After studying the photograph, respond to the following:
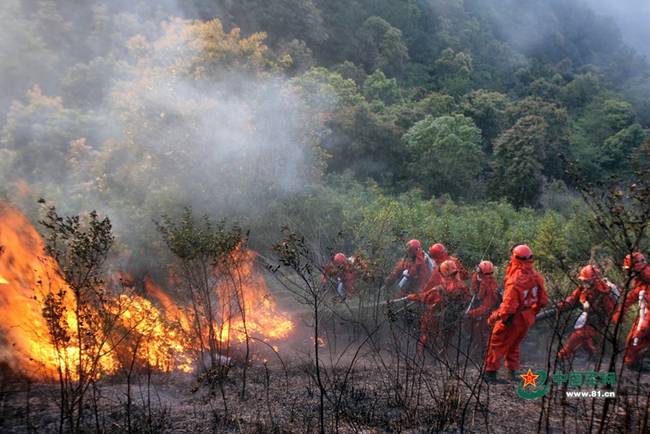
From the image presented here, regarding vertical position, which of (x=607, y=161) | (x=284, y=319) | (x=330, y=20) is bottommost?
(x=284, y=319)

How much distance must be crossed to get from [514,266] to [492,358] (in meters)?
1.21

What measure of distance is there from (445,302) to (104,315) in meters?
4.10

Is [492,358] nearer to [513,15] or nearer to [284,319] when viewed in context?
[284,319]

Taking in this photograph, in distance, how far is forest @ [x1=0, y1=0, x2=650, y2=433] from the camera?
4.95 m

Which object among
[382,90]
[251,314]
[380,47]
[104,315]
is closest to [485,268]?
[251,314]

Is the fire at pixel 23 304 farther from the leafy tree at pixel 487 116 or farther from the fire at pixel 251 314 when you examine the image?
the leafy tree at pixel 487 116

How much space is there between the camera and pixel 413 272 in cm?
887

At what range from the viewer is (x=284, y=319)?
30.8ft

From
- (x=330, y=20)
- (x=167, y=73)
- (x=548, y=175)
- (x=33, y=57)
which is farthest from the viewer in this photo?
(x=330, y=20)

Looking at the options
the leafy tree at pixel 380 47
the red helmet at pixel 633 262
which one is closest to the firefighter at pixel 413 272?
the red helmet at pixel 633 262

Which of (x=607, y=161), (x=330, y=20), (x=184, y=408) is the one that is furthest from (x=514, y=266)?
(x=330, y=20)

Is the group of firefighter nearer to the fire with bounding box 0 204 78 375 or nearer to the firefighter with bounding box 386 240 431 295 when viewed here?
the firefighter with bounding box 386 240 431 295

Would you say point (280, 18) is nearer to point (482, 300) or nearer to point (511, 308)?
point (482, 300)

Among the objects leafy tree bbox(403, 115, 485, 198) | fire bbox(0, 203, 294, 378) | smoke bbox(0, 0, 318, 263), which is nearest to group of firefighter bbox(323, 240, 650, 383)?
Result: fire bbox(0, 203, 294, 378)
